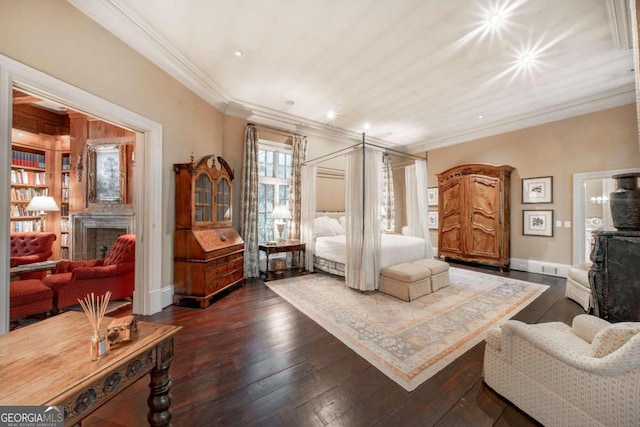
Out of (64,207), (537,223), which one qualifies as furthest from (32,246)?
(537,223)

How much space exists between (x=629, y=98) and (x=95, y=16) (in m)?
7.72

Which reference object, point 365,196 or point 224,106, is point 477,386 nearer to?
point 365,196

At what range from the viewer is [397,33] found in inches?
Result: 111

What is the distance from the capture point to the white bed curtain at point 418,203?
15.9 ft

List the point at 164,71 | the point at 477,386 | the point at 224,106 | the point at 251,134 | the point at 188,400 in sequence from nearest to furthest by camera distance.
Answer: the point at 188,400, the point at 477,386, the point at 164,71, the point at 224,106, the point at 251,134

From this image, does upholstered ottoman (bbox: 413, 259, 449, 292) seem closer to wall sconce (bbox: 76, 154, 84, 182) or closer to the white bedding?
the white bedding

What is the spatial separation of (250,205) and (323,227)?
173 cm

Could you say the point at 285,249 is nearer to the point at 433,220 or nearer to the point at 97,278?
the point at 97,278

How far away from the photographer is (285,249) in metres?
4.86

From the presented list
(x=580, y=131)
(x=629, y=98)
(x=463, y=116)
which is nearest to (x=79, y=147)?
(x=463, y=116)

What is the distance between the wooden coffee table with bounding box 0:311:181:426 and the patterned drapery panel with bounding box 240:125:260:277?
11.3ft

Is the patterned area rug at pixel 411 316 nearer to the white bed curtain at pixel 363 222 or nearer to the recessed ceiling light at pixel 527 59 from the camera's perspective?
the white bed curtain at pixel 363 222

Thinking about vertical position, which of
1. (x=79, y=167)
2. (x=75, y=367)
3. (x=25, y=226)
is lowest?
(x=75, y=367)

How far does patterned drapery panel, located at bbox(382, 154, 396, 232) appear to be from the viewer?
708 centimetres
